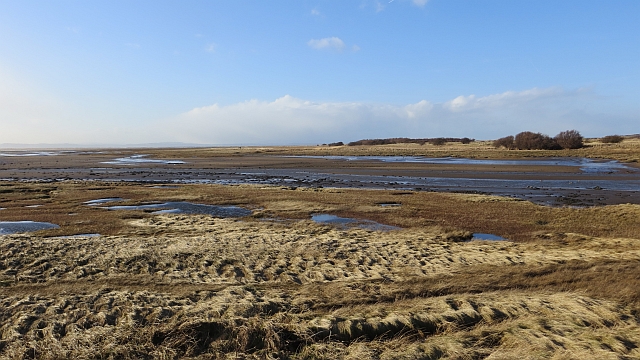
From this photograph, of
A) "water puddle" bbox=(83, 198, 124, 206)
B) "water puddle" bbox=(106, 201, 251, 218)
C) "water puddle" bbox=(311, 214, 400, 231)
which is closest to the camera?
"water puddle" bbox=(311, 214, 400, 231)

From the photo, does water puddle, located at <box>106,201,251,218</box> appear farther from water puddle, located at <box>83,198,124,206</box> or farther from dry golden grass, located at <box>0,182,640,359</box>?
dry golden grass, located at <box>0,182,640,359</box>

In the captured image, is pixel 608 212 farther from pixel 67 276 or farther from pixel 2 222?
pixel 2 222

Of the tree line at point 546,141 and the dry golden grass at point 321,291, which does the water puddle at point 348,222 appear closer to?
the dry golden grass at point 321,291

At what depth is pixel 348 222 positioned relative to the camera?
21.3 metres

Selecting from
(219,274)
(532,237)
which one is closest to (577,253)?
(532,237)

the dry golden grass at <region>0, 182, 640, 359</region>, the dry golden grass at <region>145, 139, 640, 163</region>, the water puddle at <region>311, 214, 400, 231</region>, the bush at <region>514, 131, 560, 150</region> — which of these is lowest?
the water puddle at <region>311, 214, 400, 231</region>

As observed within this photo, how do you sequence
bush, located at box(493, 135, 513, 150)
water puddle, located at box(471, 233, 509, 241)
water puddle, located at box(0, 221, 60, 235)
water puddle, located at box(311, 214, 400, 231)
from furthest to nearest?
bush, located at box(493, 135, 513, 150)
water puddle, located at box(311, 214, 400, 231)
water puddle, located at box(0, 221, 60, 235)
water puddle, located at box(471, 233, 509, 241)

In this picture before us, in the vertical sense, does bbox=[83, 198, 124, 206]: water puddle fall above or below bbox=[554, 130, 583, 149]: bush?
below

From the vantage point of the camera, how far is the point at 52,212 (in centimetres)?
2334

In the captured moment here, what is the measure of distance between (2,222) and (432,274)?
22715 millimetres

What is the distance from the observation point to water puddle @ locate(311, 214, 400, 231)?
1984 cm

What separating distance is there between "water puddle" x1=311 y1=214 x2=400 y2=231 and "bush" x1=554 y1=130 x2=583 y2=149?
98.8 meters

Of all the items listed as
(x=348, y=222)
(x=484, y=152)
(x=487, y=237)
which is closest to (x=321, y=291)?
(x=487, y=237)

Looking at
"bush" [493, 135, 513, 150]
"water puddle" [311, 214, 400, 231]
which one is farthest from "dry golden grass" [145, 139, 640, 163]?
"water puddle" [311, 214, 400, 231]
